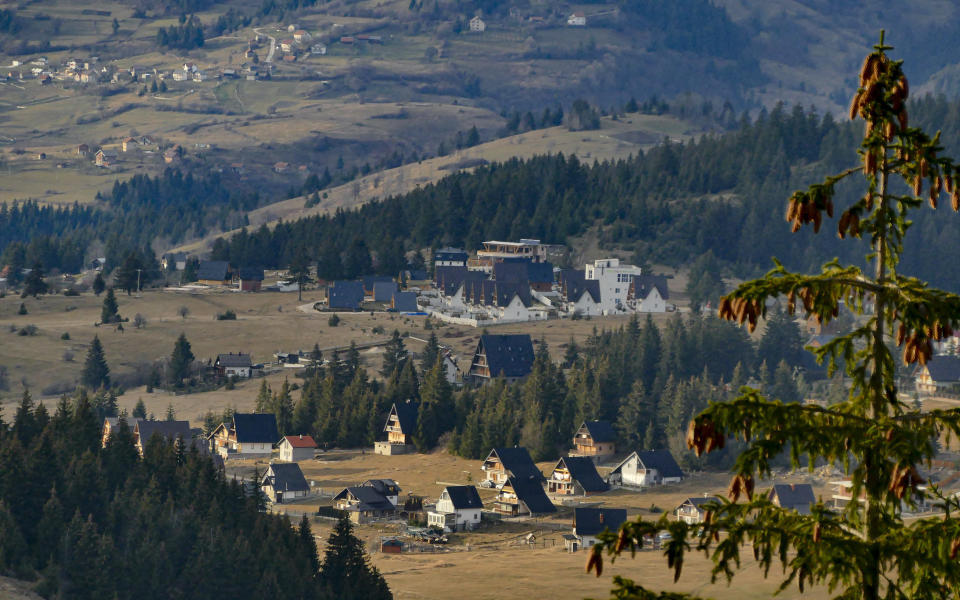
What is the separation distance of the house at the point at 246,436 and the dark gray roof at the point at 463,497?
77.9 ft

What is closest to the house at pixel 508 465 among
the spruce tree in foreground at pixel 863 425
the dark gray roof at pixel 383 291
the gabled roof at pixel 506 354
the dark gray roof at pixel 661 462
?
the dark gray roof at pixel 661 462

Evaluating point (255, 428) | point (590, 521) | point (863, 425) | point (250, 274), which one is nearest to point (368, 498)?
point (590, 521)

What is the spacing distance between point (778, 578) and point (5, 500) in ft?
109

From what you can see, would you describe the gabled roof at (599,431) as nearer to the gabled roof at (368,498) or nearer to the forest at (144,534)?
the gabled roof at (368,498)

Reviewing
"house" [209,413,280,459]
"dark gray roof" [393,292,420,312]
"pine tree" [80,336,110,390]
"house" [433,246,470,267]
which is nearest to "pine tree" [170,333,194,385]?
"pine tree" [80,336,110,390]

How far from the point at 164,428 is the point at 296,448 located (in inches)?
375

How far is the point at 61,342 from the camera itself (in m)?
132

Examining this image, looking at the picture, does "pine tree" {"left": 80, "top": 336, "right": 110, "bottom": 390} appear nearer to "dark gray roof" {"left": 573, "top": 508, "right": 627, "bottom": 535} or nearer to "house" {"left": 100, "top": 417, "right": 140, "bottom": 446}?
"house" {"left": 100, "top": 417, "right": 140, "bottom": 446}

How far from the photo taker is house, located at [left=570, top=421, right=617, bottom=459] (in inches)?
4146

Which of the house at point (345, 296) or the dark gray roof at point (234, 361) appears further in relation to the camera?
the house at point (345, 296)

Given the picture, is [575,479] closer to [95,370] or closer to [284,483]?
[284,483]

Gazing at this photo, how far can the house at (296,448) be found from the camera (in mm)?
104750

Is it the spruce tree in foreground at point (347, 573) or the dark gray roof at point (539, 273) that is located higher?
the dark gray roof at point (539, 273)

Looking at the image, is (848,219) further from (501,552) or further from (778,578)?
(501,552)
